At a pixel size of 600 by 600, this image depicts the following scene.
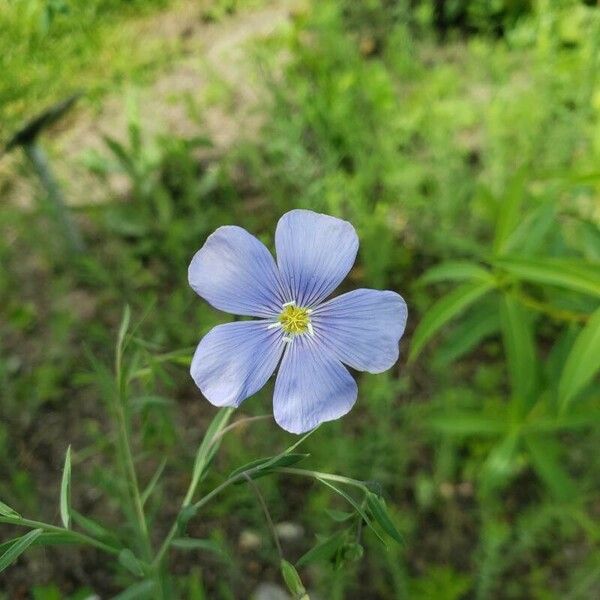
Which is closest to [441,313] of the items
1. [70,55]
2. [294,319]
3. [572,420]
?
[572,420]

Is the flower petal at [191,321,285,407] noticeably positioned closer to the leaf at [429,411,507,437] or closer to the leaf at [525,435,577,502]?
the leaf at [429,411,507,437]

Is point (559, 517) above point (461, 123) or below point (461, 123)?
below

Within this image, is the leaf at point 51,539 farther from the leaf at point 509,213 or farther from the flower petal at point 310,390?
the leaf at point 509,213

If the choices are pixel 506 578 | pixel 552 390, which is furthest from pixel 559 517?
pixel 552 390

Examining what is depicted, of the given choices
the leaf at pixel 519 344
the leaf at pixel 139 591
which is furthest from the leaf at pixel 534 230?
the leaf at pixel 139 591

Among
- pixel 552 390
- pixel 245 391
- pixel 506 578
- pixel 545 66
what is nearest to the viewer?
pixel 245 391

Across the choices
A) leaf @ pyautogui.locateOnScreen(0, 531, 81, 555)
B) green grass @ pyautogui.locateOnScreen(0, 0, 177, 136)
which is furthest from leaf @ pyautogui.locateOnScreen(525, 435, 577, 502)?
green grass @ pyautogui.locateOnScreen(0, 0, 177, 136)

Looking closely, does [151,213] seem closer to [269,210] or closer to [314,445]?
[269,210]
